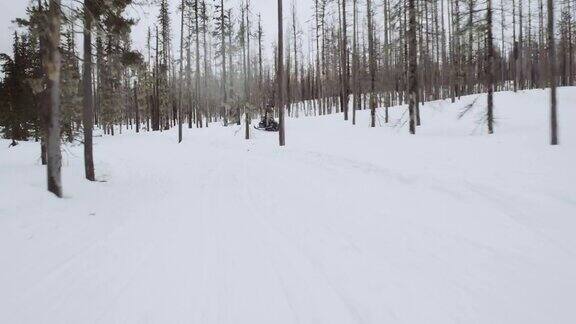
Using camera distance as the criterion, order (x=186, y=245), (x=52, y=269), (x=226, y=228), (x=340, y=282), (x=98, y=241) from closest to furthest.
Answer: (x=340, y=282) < (x=52, y=269) < (x=186, y=245) < (x=98, y=241) < (x=226, y=228)

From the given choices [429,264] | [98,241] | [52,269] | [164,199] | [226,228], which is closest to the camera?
[429,264]

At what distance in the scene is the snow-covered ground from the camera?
3.54 metres

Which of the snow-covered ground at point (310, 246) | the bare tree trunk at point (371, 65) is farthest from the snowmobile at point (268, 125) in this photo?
the snow-covered ground at point (310, 246)

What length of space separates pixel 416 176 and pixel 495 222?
321 centimetres

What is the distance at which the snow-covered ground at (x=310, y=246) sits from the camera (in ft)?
11.6

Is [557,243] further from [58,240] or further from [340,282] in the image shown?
[58,240]

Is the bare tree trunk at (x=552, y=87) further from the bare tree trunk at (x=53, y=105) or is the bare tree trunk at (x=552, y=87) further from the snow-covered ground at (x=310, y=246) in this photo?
the bare tree trunk at (x=53, y=105)

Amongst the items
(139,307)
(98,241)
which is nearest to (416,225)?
(139,307)

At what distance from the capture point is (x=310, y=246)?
5.09m

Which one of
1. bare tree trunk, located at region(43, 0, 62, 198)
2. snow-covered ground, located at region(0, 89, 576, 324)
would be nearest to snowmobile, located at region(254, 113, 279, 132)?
snow-covered ground, located at region(0, 89, 576, 324)

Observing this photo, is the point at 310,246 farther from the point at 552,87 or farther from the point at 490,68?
the point at 490,68

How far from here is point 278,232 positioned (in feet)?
18.9

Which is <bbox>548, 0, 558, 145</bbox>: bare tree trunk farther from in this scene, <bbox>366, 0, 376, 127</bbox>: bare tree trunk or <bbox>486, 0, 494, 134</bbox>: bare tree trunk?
<bbox>366, 0, 376, 127</bbox>: bare tree trunk

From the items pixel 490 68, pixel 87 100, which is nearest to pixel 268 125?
pixel 490 68
